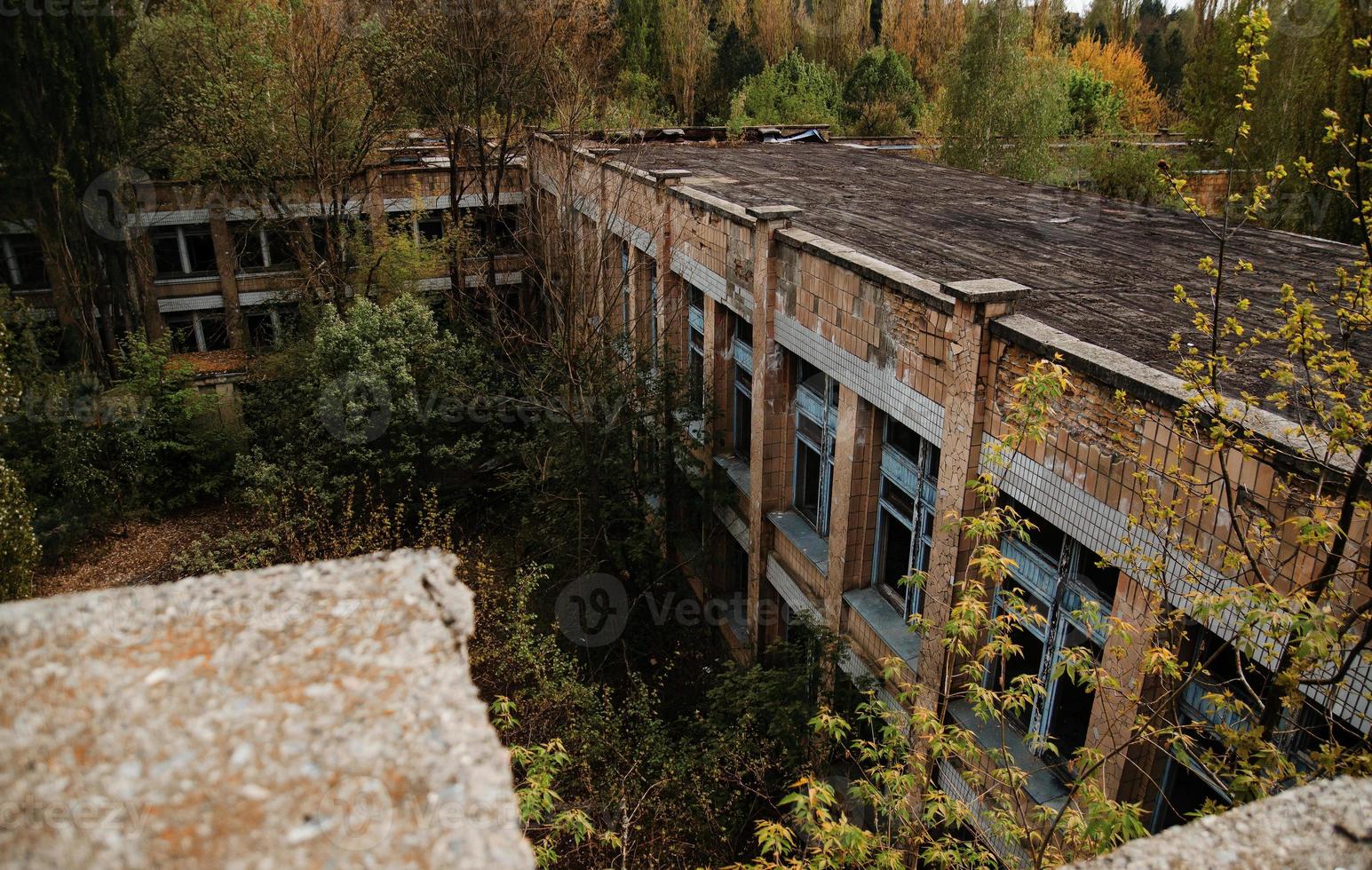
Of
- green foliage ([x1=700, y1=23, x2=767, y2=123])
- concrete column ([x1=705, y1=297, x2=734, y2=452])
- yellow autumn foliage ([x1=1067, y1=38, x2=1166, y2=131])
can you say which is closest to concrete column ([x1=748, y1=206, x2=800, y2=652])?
concrete column ([x1=705, y1=297, x2=734, y2=452])

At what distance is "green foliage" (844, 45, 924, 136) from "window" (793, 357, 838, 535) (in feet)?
108

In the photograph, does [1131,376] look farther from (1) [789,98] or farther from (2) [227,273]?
(1) [789,98]

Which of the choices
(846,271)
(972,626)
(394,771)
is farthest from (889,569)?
(394,771)

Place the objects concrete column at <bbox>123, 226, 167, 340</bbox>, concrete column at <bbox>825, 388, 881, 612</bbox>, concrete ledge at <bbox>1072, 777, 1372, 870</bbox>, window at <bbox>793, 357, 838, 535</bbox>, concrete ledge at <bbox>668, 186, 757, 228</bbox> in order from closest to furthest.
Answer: concrete ledge at <bbox>1072, 777, 1372, 870</bbox>
concrete column at <bbox>825, 388, 881, 612</bbox>
window at <bbox>793, 357, 838, 535</bbox>
concrete ledge at <bbox>668, 186, 757, 228</bbox>
concrete column at <bbox>123, 226, 167, 340</bbox>

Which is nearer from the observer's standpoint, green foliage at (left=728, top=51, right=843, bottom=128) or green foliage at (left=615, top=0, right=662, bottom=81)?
green foliage at (left=728, top=51, right=843, bottom=128)

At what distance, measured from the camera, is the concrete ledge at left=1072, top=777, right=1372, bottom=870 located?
8.28ft

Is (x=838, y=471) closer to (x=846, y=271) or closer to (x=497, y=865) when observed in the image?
(x=846, y=271)

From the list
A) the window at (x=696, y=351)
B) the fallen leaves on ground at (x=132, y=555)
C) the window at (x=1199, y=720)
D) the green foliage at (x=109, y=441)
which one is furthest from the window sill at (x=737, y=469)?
the green foliage at (x=109, y=441)

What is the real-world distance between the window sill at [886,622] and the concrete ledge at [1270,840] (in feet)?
21.2

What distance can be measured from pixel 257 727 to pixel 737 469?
11756mm

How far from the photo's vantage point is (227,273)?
2694 centimetres

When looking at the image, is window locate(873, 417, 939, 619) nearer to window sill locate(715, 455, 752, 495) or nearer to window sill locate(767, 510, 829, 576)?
window sill locate(767, 510, 829, 576)

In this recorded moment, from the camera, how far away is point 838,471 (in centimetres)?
1046

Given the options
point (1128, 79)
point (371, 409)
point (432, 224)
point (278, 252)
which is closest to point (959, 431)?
point (371, 409)
